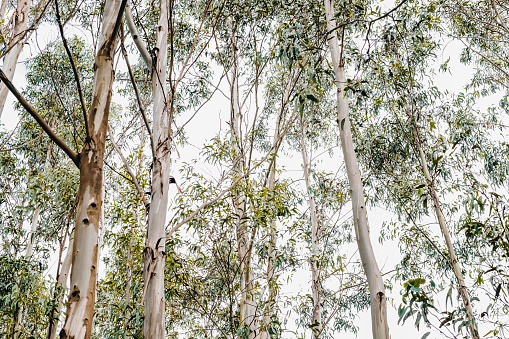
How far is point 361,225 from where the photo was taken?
8.27 ft

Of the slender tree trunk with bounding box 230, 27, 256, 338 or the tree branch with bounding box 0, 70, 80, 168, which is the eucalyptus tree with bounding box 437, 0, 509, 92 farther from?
the tree branch with bounding box 0, 70, 80, 168

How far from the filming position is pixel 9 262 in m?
4.65

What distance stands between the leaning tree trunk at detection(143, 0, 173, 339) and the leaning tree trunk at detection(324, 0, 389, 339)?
1178 mm

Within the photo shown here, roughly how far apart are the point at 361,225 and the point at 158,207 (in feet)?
4.42

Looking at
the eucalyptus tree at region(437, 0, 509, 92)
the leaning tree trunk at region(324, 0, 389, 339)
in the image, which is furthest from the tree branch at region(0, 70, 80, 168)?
the eucalyptus tree at region(437, 0, 509, 92)

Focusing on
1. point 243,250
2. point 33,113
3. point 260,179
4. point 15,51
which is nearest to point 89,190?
point 33,113

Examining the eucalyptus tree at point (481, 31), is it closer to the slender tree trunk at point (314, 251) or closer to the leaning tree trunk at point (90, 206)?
the slender tree trunk at point (314, 251)

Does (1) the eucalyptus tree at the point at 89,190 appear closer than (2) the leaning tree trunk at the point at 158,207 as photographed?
Yes

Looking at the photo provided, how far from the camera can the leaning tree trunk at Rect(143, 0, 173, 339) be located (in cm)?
190

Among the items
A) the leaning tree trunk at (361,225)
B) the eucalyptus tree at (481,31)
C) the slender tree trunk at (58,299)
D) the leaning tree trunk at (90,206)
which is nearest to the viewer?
the leaning tree trunk at (90,206)

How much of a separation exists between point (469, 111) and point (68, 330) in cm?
733

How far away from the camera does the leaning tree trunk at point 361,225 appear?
2.16 meters

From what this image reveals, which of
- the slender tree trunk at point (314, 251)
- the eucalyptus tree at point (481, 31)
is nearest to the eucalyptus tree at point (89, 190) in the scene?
the slender tree trunk at point (314, 251)

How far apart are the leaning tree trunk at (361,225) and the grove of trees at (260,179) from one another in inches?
0.4
